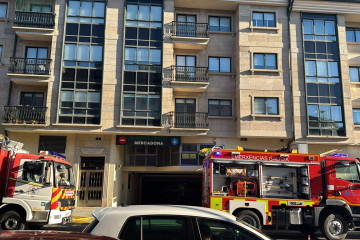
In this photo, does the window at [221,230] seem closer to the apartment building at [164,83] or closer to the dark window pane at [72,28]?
the apartment building at [164,83]

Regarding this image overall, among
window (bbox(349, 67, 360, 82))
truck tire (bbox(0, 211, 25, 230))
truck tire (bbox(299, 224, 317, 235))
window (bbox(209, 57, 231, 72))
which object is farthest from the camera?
window (bbox(349, 67, 360, 82))

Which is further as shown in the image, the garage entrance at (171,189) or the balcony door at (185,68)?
the garage entrance at (171,189)

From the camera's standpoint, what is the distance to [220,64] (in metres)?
21.6

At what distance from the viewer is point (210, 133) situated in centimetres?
2031

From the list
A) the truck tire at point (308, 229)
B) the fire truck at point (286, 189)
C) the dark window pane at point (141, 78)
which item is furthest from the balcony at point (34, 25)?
the truck tire at point (308, 229)

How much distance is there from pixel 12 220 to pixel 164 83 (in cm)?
1199

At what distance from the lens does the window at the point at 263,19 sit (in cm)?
2123

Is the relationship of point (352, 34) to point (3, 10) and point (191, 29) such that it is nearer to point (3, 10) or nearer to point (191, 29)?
point (191, 29)

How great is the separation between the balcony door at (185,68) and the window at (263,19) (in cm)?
494

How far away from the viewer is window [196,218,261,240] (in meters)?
4.20

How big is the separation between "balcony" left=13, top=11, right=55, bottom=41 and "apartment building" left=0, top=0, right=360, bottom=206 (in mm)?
71

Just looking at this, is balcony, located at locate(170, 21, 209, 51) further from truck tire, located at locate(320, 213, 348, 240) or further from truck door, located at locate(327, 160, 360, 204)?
truck tire, located at locate(320, 213, 348, 240)

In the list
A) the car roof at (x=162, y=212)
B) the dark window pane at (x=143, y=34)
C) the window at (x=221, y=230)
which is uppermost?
the dark window pane at (x=143, y=34)

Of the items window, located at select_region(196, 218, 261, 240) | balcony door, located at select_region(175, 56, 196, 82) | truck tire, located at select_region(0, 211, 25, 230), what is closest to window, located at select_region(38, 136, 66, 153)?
balcony door, located at select_region(175, 56, 196, 82)
